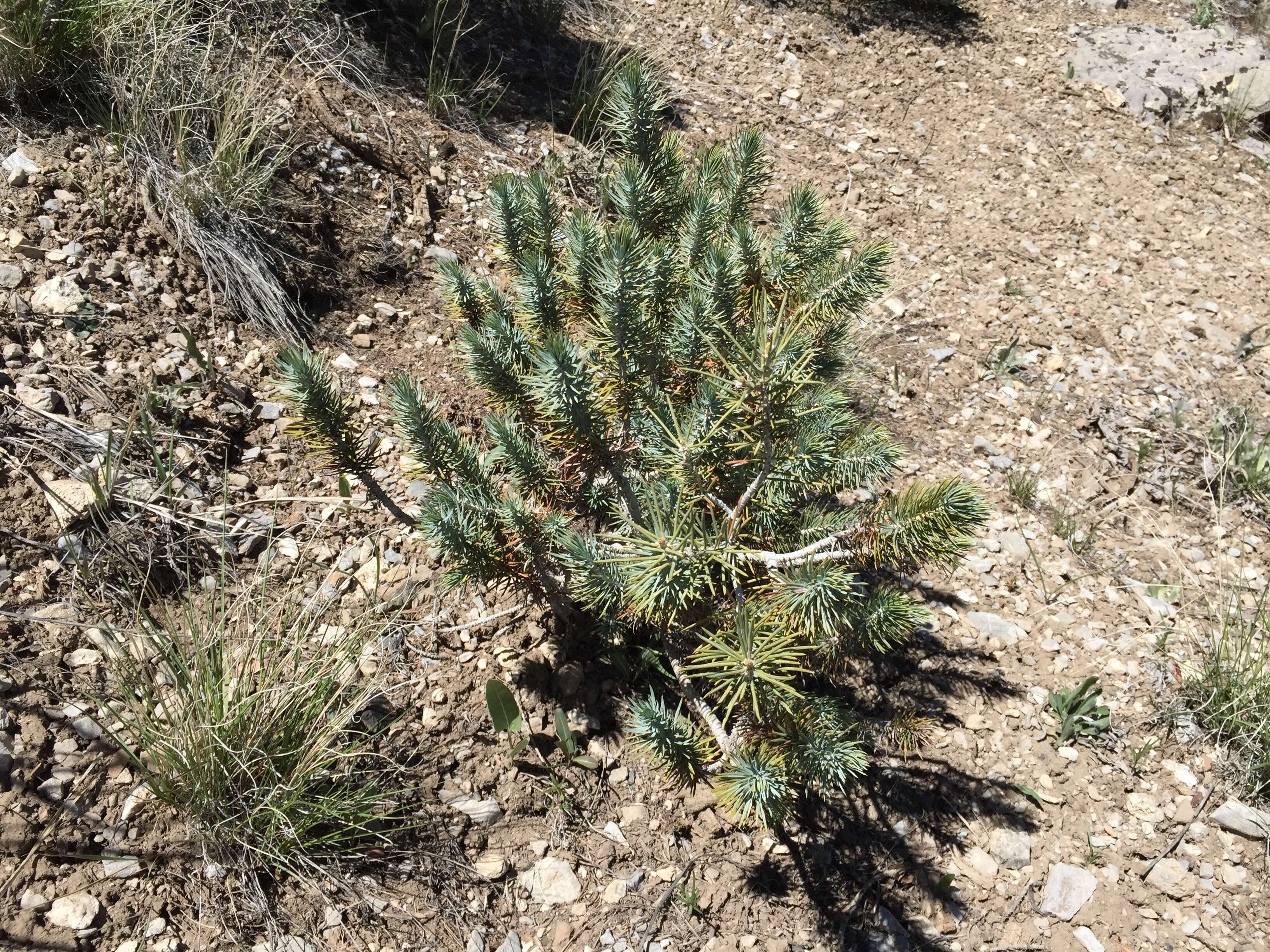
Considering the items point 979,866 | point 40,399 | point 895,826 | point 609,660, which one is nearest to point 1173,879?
point 979,866

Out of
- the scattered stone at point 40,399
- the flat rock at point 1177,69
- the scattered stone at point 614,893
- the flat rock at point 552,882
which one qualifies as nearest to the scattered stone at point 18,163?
the scattered stone at point 40,399

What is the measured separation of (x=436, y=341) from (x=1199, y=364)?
365 cm

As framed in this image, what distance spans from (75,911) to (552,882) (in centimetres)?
107

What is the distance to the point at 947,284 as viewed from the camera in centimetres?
449

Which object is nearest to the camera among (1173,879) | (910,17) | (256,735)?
(256,735)

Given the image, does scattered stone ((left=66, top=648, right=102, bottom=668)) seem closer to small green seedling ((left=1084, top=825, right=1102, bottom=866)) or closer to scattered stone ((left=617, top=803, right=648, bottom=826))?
scattered stone ((left=617, top=803, right=648, bottom=826))

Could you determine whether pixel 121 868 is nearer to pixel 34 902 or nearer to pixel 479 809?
pixel 34 902

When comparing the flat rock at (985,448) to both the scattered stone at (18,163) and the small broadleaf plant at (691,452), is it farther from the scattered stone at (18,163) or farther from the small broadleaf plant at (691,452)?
the scattered stone at (18,163)

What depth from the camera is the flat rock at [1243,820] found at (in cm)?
263

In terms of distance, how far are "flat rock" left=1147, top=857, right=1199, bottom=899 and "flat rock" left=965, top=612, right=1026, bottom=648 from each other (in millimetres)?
772

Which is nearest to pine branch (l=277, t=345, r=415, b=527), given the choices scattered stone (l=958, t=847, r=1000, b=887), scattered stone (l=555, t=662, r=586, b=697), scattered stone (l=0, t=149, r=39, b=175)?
scattered stone (l=555, t=662, r=586, b=697)

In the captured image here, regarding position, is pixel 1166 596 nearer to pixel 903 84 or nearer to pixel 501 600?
pixel 501 600

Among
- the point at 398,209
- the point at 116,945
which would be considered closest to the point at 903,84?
the point at 398,209

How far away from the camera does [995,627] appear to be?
3.09 m
